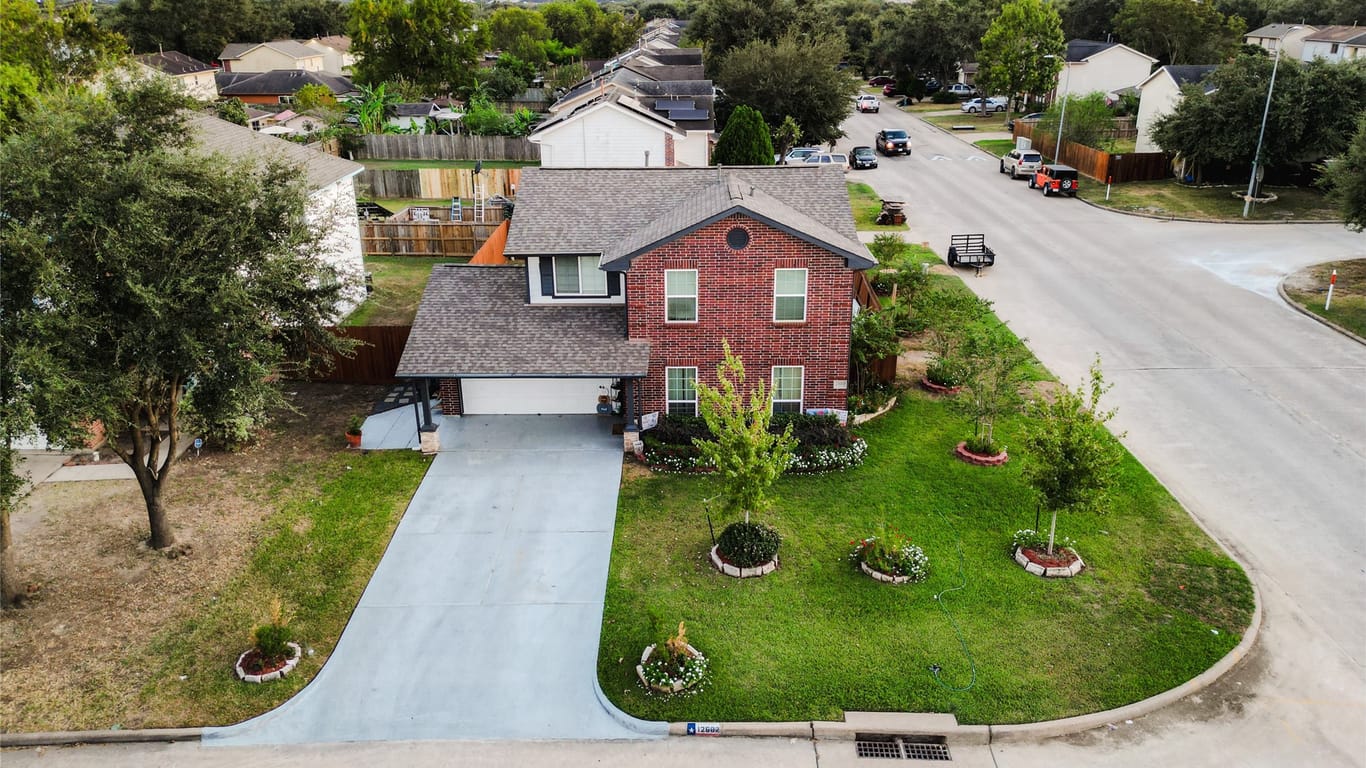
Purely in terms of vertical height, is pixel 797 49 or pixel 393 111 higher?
pixel 797 49

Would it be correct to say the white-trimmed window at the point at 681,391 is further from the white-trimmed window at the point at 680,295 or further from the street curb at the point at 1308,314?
the street curb at the point at 1308,314

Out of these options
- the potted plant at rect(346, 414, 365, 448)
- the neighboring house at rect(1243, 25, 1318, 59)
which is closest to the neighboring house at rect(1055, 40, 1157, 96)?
the neighboring house at rect(1243, 25, 1318, 59)

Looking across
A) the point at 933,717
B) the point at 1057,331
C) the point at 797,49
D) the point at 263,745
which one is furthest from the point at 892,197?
the point at 263,745

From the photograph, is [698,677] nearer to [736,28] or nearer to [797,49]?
[797,49]

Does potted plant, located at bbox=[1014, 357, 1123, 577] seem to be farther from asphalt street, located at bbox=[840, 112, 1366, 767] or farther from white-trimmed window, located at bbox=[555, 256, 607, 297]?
white-trimmed window, located at bbox=[555, 256, 607, 297]

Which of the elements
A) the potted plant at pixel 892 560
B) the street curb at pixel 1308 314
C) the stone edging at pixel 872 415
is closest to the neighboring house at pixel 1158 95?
the street curb at pixel 1308 314

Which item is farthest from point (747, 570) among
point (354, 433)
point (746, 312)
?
point (354, 433)
